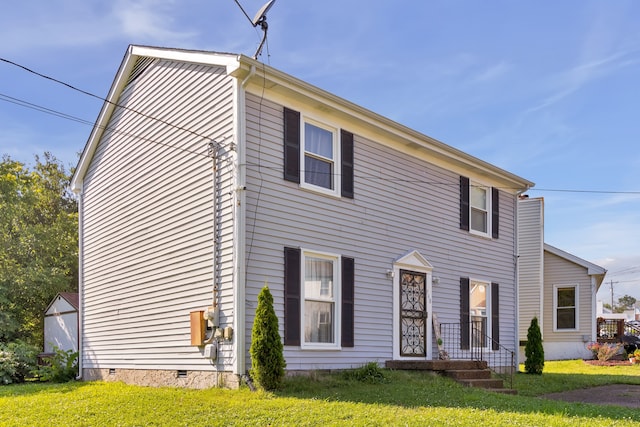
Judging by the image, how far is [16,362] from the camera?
14648 millimetres

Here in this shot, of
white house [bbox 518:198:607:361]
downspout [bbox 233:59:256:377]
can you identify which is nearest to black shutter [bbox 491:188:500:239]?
white house [bbox 518:198:607:361]

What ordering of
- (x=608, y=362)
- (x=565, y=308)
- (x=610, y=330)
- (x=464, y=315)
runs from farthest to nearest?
(x=610, y=330), (x=565, y=308), (x=608, y=362), (x=464, y=315)

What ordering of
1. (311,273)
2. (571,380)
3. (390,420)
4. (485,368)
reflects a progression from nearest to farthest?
(390,420)
(311,273)
(485,368)
(571,380)

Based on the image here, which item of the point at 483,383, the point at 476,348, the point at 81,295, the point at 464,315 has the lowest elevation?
the point at 483,383

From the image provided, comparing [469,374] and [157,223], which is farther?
[157,223]

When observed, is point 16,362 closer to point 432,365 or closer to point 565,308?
point 432,365

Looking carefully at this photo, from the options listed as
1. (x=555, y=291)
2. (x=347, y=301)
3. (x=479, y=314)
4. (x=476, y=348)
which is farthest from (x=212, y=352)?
(x=555, y=291)

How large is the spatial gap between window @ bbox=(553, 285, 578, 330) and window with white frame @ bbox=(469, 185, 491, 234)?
29.3 feet

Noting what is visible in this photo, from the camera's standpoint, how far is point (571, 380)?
13359mm

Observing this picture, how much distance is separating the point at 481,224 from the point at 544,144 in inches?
102

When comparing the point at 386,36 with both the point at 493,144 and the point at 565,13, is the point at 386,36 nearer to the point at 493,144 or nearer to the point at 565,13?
the point at 565,13

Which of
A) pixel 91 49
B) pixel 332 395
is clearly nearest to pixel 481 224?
pixel 332 395

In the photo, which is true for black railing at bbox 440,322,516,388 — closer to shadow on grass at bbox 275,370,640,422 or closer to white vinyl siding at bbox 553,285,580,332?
shadow on grass at bbox 275,370,640,422

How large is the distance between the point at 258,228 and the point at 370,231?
2.85 metres
